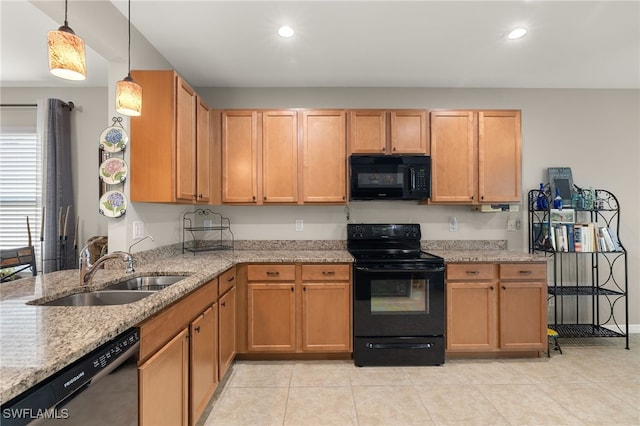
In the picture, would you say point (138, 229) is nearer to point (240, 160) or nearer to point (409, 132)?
point (240, 160)

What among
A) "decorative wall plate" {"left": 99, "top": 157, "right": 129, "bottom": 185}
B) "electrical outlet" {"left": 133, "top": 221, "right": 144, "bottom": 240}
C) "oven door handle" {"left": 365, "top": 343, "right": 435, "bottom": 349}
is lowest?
"oven door handle" {"left": 365, "top": 343, "right": 435, "bottom": 349}

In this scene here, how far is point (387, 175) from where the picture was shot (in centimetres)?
299

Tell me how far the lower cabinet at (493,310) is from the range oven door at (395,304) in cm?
14

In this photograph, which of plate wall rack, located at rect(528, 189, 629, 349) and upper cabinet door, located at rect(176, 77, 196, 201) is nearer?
upper cabinet door, located at rect(176, 77, 196, 201)

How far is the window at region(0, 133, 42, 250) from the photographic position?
3.40 metres

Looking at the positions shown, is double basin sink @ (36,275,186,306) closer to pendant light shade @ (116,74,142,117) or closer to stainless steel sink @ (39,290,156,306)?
stainless steel sink @ (39,290,156,306)

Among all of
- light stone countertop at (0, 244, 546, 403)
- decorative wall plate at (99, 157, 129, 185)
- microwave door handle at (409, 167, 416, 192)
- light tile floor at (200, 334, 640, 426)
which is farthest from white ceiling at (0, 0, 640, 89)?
light tile floor at (200, 334, 640, 426)

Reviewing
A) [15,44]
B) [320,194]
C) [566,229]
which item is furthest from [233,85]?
[566,229]

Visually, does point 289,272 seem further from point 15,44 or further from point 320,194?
point 15,44

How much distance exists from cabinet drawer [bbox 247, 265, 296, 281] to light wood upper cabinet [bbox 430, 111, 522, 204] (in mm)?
1572

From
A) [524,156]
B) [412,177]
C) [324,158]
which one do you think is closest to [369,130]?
[324,158]

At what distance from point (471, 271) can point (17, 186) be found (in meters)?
4.77

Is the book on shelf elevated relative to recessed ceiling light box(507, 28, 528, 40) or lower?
lower

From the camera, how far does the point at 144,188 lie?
224cm
